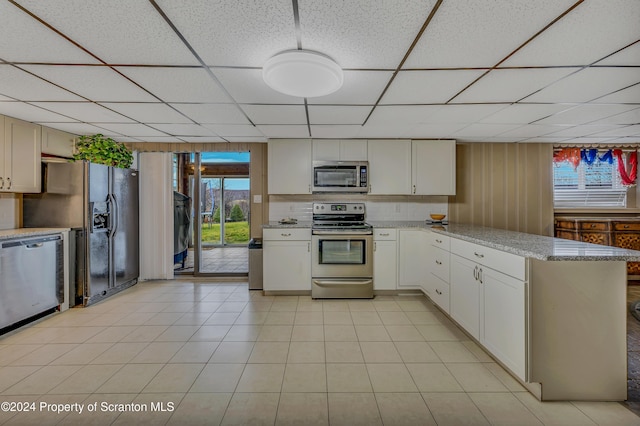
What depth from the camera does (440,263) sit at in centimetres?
301

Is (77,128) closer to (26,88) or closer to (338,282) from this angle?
(26,88)

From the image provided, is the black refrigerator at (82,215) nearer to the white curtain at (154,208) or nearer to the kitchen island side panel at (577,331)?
the white curtain at (154,208)

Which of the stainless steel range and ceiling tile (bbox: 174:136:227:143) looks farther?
ceiling tile (bbox: 174:136:227:143)

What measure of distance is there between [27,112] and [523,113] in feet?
16.7

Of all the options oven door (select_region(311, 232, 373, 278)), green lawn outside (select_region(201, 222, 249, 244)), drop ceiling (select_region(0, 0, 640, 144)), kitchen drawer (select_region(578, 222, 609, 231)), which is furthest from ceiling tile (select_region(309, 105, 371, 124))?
green lawn outside (select_region(201, 222, 249, 244))

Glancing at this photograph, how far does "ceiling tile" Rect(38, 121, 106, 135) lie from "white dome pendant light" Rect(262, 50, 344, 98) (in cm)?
291

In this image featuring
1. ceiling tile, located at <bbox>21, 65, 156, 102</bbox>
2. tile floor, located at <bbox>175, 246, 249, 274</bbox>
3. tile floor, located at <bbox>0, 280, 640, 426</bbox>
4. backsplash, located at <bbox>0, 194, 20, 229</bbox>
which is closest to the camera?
tile floor, located at <bbox>0, 280, 640, 426</bbox>

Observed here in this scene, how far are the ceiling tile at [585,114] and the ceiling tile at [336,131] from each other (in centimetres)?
212

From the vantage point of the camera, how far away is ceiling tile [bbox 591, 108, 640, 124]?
2.89 meters

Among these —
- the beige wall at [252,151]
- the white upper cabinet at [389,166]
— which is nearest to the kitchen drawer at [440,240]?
the white upper cabinet at [389,166]

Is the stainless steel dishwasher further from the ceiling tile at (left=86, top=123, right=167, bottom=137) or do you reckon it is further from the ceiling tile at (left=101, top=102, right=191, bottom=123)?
the ceiling tile at (left=101, top=102, right=191, bottom=123)

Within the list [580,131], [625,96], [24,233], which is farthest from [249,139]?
[580,131]

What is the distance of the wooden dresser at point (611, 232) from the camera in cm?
393

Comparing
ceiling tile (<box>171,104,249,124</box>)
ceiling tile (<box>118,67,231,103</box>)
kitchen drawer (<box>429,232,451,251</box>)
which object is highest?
ceiling tile (<box>171,104,249,124</box>)
